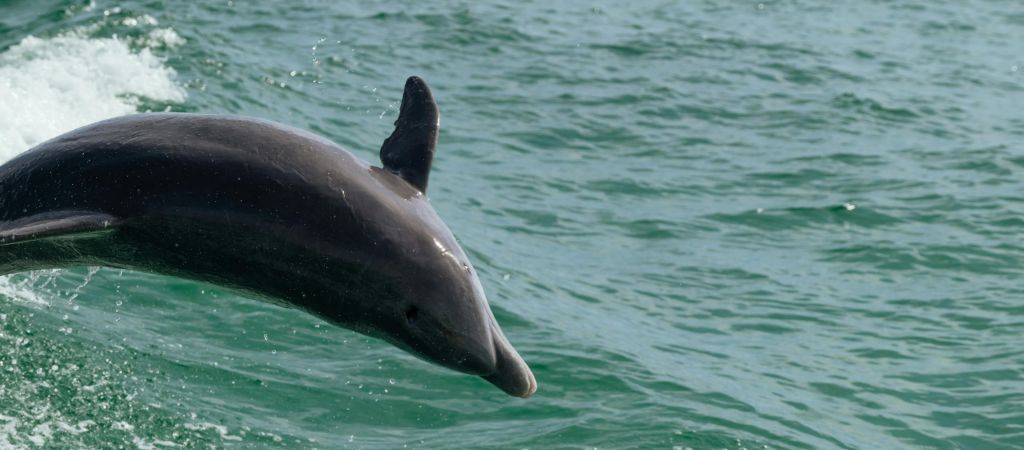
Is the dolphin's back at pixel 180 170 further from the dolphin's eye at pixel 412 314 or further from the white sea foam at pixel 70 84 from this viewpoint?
the white sea foam at pixel 70 84

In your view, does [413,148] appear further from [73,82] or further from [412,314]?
[73,82]

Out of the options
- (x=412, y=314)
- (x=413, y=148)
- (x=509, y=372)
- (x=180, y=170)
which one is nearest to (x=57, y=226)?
(x=180, y=170)

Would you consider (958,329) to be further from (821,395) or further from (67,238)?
(67,238)

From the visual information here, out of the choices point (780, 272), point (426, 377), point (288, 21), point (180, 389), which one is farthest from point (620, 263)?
point (288, 21)

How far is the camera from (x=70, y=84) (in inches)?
772

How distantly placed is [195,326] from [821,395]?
569 centimetres

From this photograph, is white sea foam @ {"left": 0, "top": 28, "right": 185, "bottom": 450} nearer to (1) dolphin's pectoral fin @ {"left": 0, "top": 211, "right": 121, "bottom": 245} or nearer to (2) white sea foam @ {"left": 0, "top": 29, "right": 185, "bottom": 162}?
(2) white sea foam @ {"left": 0, "top": 29, "right": 185, "bottom": 162}

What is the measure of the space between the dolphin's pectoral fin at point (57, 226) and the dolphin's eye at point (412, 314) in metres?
1.56

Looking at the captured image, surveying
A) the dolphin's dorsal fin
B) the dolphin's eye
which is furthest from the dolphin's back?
the dolphin's eye

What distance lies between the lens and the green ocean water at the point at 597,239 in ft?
37.3

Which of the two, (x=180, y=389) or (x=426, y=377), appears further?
(x=426, y=377)

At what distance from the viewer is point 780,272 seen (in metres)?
16.7

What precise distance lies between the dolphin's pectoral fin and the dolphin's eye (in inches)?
61.2

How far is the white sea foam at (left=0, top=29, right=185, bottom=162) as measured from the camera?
17375 millimetres
